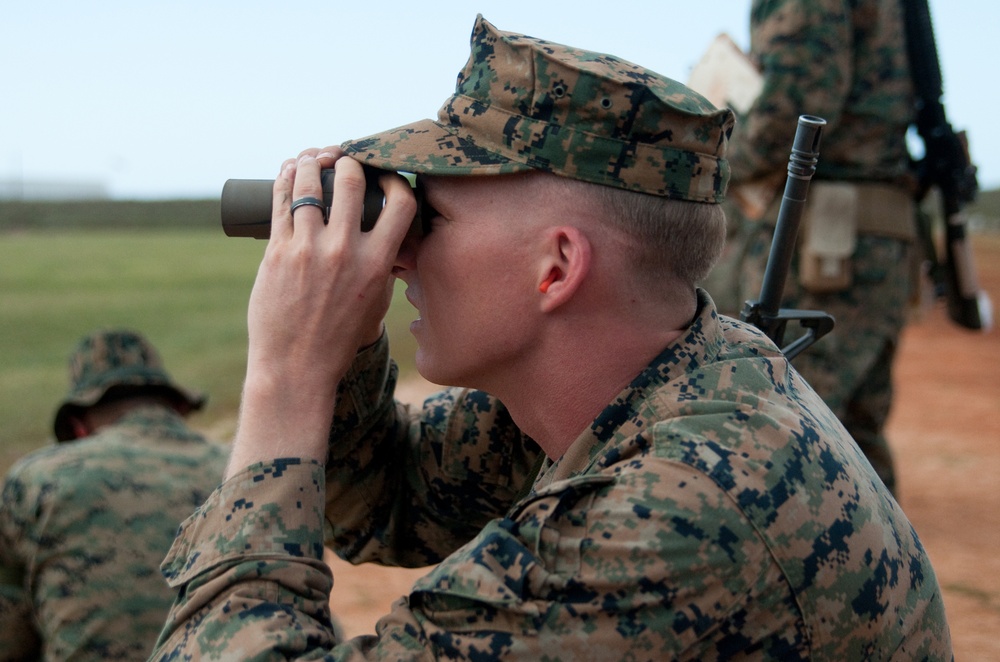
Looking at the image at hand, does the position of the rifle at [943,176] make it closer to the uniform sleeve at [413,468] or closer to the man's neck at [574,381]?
the uniform sleeve at [413,468]

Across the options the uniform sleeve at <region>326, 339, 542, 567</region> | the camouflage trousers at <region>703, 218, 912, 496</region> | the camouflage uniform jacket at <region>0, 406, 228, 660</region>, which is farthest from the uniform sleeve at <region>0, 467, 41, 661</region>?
the camouflage trousers at <region>703, 218, 912, 496</region>

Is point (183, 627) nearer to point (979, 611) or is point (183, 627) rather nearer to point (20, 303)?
point (979, 611)

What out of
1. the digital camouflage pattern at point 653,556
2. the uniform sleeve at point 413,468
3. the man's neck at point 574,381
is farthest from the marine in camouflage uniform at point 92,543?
the man's neck at point 574,381

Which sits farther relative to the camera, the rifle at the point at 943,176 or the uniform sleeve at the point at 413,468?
the rifle at the point at 943,176

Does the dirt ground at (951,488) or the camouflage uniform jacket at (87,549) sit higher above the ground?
the camouflage uniform jacket at (87,549)

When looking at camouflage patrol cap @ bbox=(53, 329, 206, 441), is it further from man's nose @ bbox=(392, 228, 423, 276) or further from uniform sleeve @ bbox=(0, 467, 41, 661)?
man's nose @ bbox=(392, 228, 423, 276)

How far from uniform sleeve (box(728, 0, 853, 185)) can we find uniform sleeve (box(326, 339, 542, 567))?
118 inches

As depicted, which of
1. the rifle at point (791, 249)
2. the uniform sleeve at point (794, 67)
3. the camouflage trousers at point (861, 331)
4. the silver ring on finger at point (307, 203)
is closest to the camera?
the silver ring on finger at point (307, 203)

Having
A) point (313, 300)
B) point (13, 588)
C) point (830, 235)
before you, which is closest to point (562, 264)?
point (313, 300)

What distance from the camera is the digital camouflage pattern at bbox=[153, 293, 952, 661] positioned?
62.2 inches

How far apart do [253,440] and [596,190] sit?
75cm

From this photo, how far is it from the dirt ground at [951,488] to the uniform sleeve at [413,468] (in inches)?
113

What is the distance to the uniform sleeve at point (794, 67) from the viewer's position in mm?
4914

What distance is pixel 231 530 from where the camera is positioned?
71.9 inches
